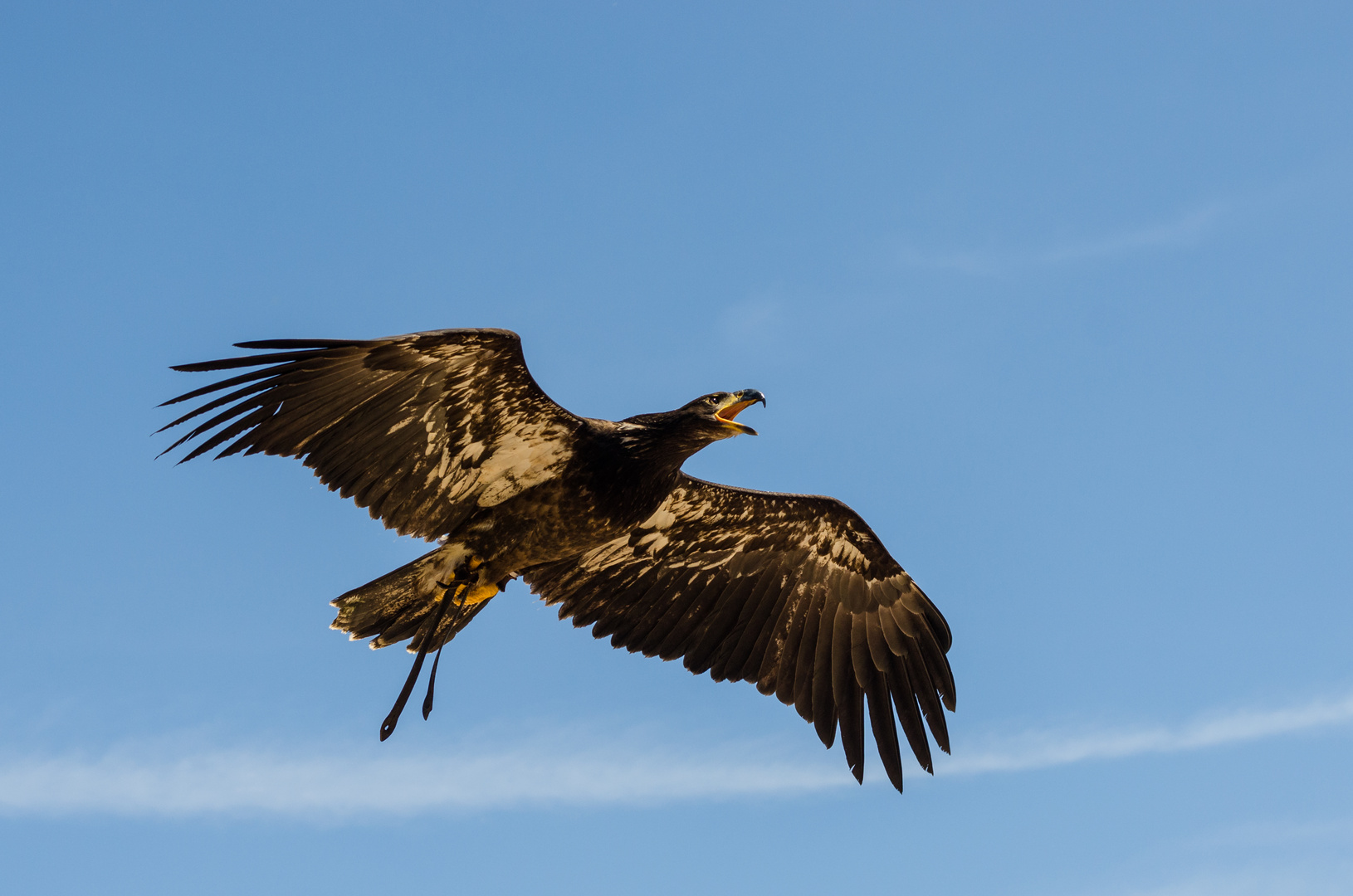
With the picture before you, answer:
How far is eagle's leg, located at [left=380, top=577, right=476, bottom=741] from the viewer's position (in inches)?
383

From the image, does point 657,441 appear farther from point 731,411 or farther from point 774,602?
point 774,602

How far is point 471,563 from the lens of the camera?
34.7ft

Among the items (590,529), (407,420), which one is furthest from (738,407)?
(407,420)

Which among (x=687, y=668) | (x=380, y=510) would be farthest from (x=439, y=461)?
(x=687, y=668)

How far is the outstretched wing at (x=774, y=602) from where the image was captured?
38.8 feet

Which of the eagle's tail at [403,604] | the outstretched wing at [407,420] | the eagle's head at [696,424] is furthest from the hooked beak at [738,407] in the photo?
the eagle's tail at [403,604]

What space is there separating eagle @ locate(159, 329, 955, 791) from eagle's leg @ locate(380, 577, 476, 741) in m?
0.02

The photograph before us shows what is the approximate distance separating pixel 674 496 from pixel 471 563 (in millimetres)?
2121

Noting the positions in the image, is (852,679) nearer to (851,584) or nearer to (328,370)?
(851,584)

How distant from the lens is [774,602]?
12.4 meters

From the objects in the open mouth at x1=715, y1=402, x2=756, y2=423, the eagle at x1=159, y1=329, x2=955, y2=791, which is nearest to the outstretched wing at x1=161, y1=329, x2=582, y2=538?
the eagle at x1=159, y1=329, x2=955, y2=791

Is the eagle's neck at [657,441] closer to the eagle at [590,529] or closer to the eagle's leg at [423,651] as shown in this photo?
the eagle at [590,529]

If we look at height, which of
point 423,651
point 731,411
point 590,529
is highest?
point 731,411

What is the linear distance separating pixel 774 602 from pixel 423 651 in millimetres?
3662
